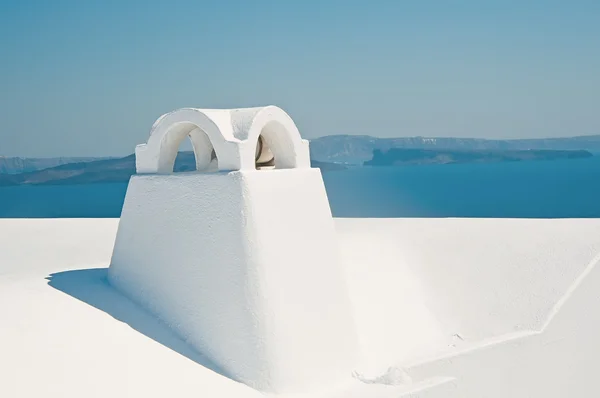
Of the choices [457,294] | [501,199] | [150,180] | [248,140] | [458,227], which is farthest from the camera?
[501,199]

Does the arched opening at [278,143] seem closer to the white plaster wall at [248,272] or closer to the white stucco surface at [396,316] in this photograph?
the white plaster wall at [248,272]

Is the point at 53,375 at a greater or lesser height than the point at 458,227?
greater

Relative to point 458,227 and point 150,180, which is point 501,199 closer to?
point 458,227

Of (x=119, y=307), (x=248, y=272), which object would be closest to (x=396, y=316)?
(x=248, y=272)

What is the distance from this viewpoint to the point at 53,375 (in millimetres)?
6637

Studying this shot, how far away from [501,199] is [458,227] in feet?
182

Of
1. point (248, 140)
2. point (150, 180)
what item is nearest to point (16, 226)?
point (150, 180)

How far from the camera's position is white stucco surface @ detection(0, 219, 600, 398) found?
7.20 meters

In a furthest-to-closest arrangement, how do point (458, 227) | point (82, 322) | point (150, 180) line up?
point (458, 227)
point (150, 180)
point (82, 322)

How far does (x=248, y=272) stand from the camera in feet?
26.4

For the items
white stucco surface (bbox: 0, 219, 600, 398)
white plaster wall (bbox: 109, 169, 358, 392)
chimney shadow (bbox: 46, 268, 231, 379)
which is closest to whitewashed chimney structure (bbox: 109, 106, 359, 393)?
white plaster wall (bbox: 109, 169, 358, 392)

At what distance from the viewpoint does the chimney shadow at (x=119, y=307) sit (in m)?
8.15

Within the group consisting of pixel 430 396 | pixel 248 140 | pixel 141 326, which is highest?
pixel 248 140

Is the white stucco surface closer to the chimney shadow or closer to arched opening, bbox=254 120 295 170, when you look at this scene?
the chimney shadow
